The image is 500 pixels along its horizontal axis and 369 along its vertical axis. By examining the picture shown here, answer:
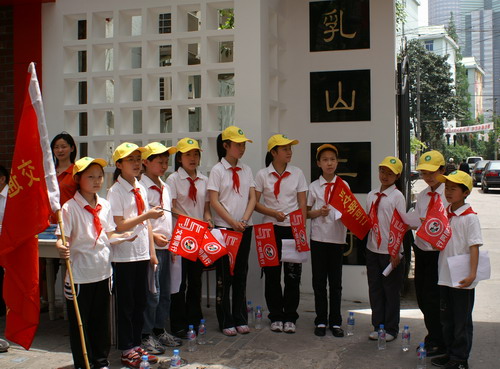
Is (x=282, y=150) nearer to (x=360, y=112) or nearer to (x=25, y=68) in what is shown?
(x=360, y=112)

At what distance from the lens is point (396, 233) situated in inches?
191

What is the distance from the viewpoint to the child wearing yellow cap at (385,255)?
4980 millimetres

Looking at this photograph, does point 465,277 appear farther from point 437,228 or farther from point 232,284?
point 232,284

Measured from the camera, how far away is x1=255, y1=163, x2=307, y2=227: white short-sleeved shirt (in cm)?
528

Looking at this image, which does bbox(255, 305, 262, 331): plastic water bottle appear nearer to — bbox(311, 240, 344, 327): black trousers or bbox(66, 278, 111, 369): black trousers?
bbox(311, 240, 344, 327): black trousers

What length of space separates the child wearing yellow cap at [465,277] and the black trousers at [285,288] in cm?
144

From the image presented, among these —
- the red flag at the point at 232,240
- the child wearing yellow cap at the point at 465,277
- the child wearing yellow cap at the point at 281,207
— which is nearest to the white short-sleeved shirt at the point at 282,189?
the child wearing yellow cap at the point at 281,207

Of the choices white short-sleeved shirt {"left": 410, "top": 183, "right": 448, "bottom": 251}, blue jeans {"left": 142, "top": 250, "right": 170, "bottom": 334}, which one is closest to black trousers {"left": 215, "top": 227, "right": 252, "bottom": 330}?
blue jeans {"left": 142, "top": 250, "right": 170, "bottom": 334}

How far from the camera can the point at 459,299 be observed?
4180mm

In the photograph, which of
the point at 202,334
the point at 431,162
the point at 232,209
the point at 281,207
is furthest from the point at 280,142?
the point at 202,334

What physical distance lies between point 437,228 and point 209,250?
1842 millimetres

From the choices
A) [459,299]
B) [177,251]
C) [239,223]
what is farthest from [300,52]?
[459,299]

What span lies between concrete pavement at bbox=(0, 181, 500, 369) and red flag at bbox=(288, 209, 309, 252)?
0.83m

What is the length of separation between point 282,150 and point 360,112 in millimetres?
1492
